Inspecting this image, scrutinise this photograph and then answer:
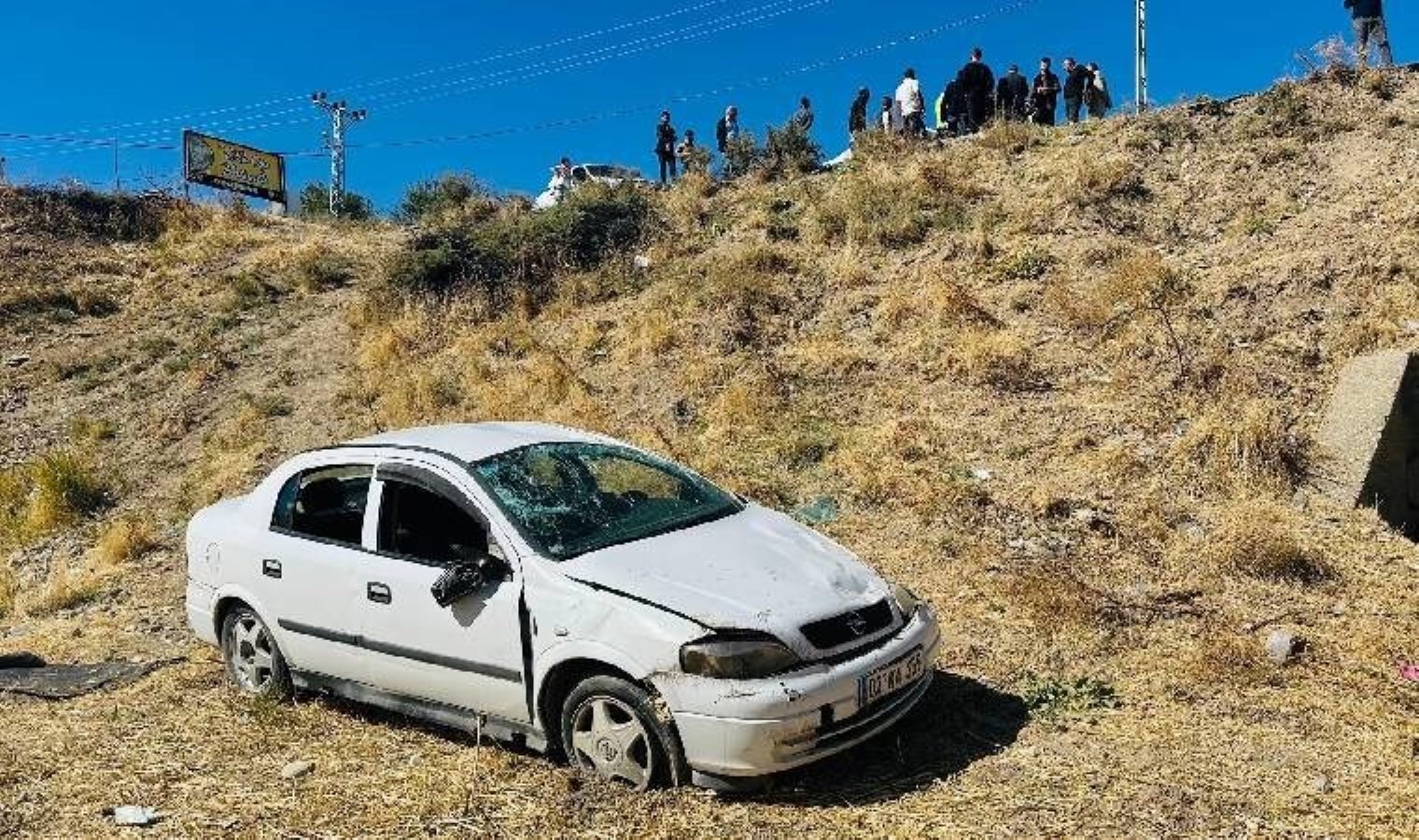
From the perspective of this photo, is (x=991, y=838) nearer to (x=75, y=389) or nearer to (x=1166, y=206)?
(x=1166, y=206)

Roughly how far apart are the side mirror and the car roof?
2.22 feet

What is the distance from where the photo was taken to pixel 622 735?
432 centimetres

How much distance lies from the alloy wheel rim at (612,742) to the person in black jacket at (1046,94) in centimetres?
1603

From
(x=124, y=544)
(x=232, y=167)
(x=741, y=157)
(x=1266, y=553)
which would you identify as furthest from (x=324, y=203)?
(x=1266, y=553)

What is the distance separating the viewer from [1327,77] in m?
15.2

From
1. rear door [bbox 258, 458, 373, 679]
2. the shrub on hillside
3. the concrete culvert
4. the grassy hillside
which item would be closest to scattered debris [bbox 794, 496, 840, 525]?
the grassy hillside

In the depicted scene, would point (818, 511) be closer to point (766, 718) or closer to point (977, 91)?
point (766, 718)

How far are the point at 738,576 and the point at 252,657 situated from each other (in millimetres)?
2893

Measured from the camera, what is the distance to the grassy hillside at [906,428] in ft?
14.8

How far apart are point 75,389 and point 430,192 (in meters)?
9.72

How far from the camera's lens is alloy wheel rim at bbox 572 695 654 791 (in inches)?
169

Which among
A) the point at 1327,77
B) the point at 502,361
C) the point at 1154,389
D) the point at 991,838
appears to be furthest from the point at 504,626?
the point at 1327,77

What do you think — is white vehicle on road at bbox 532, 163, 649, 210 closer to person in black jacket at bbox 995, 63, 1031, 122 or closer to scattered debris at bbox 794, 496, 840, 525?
person in black jacket at bbox 995, 63, 1031, 122

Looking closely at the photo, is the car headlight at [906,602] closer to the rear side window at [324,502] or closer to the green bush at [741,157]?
the rear side window at [324,502]
